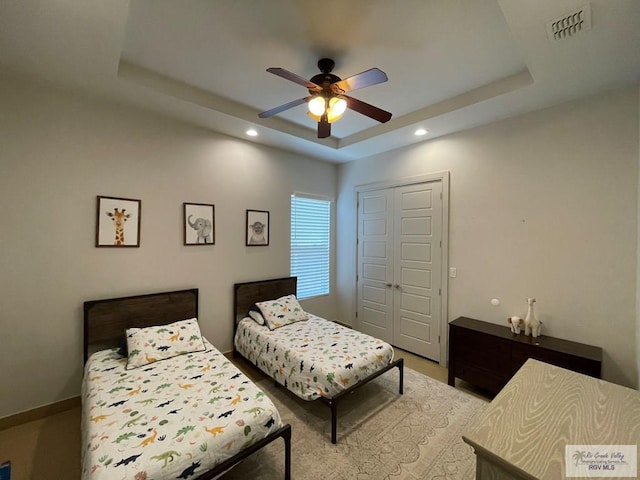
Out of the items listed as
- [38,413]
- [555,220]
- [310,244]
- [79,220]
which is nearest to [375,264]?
[310,244]

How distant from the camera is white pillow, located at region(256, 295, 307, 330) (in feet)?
10.8

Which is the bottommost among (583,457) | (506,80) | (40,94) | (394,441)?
(394,441)

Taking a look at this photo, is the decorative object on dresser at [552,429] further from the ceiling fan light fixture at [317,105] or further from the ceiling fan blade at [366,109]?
the ceiling fan light fixture at [317,105]

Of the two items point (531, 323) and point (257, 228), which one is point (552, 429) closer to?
point (531, 323)

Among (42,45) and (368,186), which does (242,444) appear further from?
(368,186)

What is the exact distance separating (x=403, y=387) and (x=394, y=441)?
0.76m

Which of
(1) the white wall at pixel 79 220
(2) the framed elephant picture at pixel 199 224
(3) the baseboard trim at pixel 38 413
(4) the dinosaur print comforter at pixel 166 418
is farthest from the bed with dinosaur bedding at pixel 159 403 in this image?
(2) the framed elephant picture at pixel 199 224

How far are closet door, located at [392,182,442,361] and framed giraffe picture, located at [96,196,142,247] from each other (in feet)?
10.5

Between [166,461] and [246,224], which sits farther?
[246,224]

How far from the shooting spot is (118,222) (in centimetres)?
268

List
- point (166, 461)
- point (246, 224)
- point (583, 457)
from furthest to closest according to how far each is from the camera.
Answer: point (246, 224) → point (166, 461) → point (583, 457)

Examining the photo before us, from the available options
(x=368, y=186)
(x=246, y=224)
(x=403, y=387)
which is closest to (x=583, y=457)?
(x=403, y=387)

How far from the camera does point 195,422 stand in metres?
1.62

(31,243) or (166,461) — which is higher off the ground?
(31,243)
